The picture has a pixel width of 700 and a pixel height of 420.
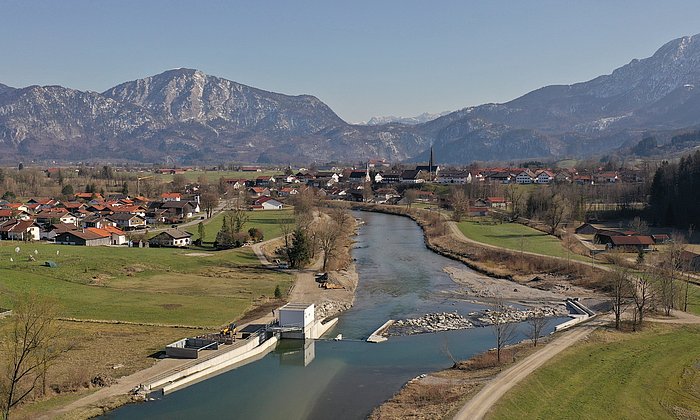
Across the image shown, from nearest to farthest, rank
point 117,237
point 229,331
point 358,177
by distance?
point 229,331
point 117,237
point 358,177

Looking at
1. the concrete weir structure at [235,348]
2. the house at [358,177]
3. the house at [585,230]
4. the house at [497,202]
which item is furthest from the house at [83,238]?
the house at [358,177]

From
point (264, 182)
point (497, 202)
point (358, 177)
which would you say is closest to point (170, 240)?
point (497, 202)

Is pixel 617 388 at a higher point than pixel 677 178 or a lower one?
lower

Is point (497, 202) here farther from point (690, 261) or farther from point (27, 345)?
point (27, 345)

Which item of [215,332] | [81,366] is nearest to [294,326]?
[215,332]

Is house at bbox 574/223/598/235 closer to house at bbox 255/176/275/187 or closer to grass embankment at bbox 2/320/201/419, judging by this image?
grass embankment at bbox 2/320/201/419

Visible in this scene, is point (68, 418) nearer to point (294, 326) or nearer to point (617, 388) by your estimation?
point (294, 326)

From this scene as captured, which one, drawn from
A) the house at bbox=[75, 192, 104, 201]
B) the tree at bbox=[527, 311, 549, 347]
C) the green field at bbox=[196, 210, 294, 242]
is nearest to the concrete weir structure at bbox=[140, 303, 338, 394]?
the tree at bbox=[527, 311, 549, 347]
